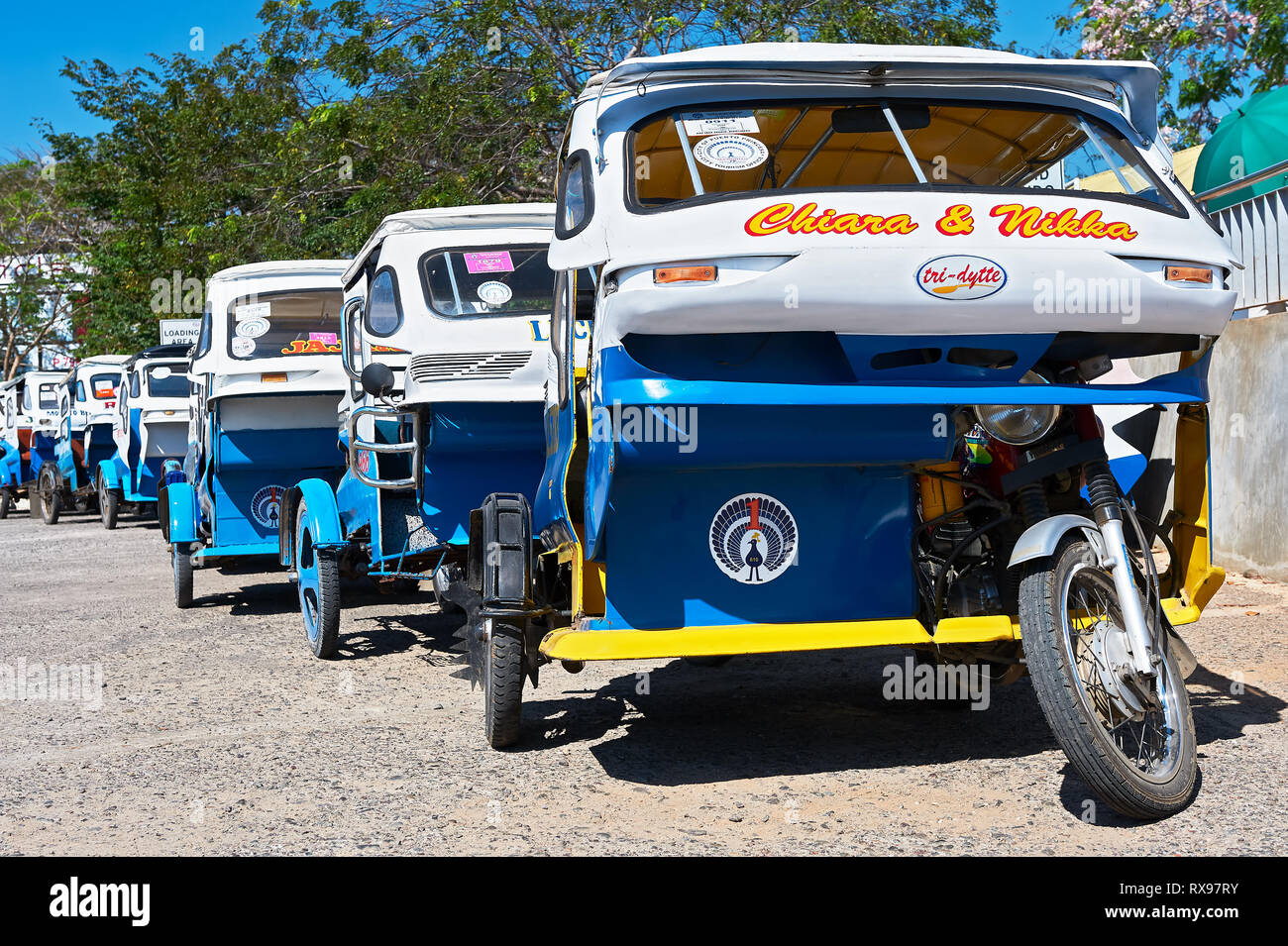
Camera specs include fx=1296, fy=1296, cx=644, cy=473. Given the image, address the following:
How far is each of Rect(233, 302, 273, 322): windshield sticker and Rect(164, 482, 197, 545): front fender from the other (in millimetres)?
1449

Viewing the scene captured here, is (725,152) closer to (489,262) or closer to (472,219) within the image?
(489,262)

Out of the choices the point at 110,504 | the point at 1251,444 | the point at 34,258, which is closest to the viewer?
the point at 1251,444

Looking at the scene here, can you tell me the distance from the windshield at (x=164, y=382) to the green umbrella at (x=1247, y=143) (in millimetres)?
11615

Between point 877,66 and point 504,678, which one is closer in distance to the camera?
point 877,66

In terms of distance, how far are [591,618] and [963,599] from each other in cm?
134

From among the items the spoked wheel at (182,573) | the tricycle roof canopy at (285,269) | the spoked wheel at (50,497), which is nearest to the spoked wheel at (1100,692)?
the tricycle roof canopy at (285,269)

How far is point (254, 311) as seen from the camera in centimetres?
993

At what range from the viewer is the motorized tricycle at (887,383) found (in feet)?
13.5

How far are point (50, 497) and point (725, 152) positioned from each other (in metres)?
19.1

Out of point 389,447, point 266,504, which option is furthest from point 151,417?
point 389,447

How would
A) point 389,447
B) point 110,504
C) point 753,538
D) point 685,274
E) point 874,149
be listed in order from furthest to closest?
point 110,504, point 389,447, point 874,149, point 753,538, point 685,274

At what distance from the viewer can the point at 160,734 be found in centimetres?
591

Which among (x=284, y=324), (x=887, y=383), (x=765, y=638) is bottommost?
(x=765, y=638)

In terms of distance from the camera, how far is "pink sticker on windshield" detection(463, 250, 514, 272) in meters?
7.57
